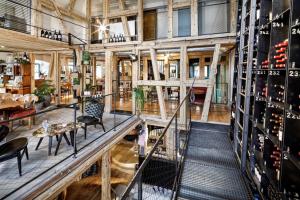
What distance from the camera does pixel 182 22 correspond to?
25.3 feet

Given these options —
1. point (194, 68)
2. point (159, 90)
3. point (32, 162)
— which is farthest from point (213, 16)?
point (32, 162)

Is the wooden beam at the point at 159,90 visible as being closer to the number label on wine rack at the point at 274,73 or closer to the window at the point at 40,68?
the number label on wine rack at the point at 274,73

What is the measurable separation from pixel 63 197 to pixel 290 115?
671 centimetres

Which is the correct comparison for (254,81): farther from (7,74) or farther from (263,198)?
(7,74)

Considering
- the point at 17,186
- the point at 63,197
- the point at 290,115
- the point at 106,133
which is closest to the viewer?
the point at 290,115

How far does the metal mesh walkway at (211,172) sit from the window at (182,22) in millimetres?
4452

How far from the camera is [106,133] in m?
5.91

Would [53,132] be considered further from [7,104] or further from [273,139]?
[273,139]

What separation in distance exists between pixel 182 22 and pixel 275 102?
236 inches

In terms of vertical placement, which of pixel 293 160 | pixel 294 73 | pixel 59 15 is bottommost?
pixel 293 160

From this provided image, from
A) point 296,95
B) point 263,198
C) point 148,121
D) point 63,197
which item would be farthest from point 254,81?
point 63,197

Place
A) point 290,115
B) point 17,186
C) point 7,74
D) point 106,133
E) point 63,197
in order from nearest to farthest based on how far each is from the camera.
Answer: point 290,115 → point 17,186 → point 106,133 → point 63,197 → point 7,74

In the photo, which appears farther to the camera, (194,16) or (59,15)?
(59,15)

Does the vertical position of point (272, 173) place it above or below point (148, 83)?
below
